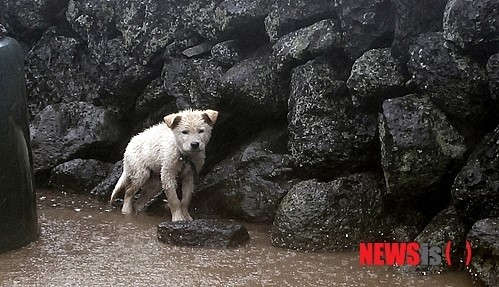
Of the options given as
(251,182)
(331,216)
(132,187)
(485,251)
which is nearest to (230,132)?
(251,182)

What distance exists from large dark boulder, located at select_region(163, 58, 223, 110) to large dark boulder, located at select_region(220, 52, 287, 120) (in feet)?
1.01

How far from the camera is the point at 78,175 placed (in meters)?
9.77

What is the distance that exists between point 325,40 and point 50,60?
4669 mm

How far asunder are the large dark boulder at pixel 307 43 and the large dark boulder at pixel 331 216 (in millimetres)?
1449

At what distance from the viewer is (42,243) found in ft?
24.2

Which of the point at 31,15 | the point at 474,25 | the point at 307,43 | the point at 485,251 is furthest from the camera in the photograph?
the point at 31,15

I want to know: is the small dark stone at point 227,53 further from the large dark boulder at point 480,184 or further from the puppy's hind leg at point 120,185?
the large dark boulder at point 480,184

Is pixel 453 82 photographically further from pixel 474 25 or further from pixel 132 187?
pixel 132 187

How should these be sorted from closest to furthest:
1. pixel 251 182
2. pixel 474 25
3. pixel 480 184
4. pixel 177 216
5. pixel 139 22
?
pixel 480 184 → pixel 474 25 → pixel 177 216 → pixel 251 182 → pixel 139 22

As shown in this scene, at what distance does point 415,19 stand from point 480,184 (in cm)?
179

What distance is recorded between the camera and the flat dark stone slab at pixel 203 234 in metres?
7.18

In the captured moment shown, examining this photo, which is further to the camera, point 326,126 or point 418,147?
point 326,126
